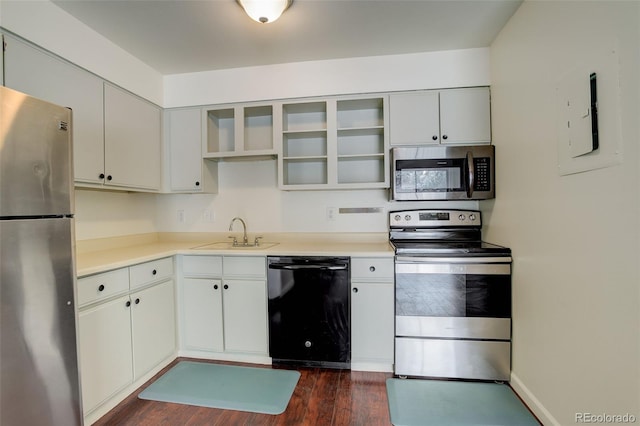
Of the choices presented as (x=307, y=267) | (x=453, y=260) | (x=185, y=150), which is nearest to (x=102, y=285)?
(x=307, y=267)

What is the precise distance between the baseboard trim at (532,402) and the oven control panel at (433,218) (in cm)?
113

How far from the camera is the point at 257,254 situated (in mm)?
2154

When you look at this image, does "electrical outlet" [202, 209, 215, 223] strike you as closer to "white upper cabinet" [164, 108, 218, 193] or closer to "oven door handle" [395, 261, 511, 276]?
"white upper cabinet" [164, 108, 218, 193]

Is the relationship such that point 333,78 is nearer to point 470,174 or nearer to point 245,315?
point 470,174

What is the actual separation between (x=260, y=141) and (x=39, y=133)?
1.75m

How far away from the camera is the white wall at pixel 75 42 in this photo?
5.04ft

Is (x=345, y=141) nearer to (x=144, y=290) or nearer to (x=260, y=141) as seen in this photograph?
(x=260, y=141)

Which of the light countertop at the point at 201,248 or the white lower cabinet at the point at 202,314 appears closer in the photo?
the light countertop at the point at 201,248

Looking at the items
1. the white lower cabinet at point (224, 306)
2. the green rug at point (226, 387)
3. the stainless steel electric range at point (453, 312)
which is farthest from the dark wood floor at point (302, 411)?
the white lower cabinet at point (224, 306)

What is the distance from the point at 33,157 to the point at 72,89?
3.40 ft

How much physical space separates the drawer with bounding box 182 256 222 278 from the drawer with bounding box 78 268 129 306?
1.61ft

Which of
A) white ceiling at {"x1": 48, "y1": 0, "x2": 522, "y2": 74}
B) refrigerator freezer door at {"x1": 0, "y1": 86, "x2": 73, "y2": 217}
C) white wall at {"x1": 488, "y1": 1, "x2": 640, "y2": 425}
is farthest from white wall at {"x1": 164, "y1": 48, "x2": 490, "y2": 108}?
refrigerator freezer door at {"x1": 0, "y1": 86, "x2": 73, "y2": 217}

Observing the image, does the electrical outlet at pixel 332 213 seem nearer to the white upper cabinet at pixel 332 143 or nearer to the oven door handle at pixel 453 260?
the white upper cabinet at pixel 332 143

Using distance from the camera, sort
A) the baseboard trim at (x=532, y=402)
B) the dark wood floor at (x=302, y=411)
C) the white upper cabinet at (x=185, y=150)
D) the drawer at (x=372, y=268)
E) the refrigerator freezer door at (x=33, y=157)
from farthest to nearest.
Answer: the white upper cabinet at (x=185, y=150) → the drawer at (x=372, y=268) → the dark wood floor at (x=302, y=411) → the baseboard trim at (x=532, y=402) → the refrigerator freezer door at (x=33, y=157)
